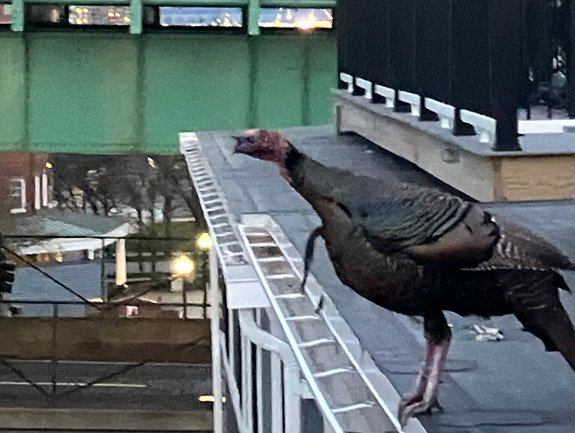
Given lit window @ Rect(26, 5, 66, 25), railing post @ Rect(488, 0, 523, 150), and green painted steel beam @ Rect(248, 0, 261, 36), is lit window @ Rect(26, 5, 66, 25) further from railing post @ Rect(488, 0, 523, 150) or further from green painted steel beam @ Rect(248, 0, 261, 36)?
railing post @ Rect(488, 0, 523, 150)

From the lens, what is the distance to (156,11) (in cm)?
1234

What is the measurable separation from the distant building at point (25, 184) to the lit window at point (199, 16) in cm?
788

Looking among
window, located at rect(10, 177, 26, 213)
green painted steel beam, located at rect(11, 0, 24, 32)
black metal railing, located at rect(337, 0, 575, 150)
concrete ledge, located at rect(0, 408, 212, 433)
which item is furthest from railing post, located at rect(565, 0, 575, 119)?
window, located at rect(10, 177, 26, 213)

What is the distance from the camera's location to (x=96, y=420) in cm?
1409

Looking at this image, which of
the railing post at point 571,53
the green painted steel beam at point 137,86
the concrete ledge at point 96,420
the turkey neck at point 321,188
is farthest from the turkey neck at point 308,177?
the concrete ledge at point 96,420

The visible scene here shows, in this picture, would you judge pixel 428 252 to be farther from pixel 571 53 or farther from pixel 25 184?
pixel 25 184

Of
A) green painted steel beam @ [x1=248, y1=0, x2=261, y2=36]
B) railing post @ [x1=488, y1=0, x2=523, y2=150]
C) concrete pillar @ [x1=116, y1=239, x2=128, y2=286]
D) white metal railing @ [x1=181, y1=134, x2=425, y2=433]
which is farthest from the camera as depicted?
concrete pillar @ [x1=116, y1=239, x2=128, y2=286]

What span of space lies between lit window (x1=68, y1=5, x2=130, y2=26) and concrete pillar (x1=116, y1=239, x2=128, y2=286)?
248 inches

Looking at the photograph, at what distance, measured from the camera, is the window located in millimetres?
20234

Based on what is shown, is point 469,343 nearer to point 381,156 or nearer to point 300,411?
point 300,411

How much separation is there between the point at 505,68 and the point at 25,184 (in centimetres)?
1475

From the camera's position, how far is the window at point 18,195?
797 inches

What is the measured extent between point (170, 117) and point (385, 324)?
26.7ft

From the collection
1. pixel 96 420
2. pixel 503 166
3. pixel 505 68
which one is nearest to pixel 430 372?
pixel 503 166
